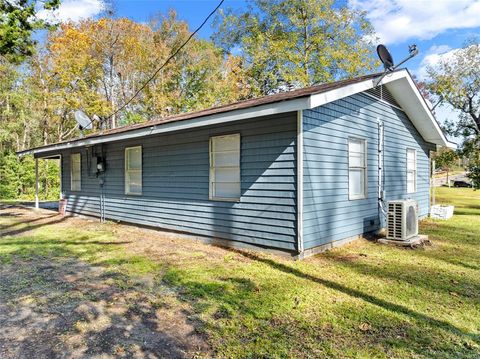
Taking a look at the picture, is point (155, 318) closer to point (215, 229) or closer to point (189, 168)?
point (215, 229)

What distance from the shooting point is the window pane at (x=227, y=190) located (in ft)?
20.8

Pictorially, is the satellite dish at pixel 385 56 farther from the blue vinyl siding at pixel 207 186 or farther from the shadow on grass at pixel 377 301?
the shadow on grass at pixel 377 301

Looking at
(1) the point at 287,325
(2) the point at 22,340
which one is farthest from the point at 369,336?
(2) the point at 22,340

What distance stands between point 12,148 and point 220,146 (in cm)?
2399

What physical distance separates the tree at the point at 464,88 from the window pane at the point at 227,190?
52.8 ft

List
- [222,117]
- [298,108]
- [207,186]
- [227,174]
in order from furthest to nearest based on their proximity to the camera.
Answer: [207,186]
[227,174]
[222,117]
[298,108]

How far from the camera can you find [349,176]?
6.71 m

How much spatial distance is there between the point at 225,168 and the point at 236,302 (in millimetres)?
3291

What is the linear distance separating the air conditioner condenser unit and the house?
65 centimetres

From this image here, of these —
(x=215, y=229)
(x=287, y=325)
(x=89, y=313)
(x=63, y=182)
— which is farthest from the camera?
(x=63, y=182)

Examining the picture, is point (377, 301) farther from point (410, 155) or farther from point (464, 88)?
point (464, 88)

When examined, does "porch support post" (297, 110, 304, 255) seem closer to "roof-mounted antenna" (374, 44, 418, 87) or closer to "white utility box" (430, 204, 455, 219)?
"roof-mounted antenna" (374, 44, 418, 87)

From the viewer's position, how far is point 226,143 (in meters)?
6.46

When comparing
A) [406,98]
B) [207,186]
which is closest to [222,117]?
[207,186]
